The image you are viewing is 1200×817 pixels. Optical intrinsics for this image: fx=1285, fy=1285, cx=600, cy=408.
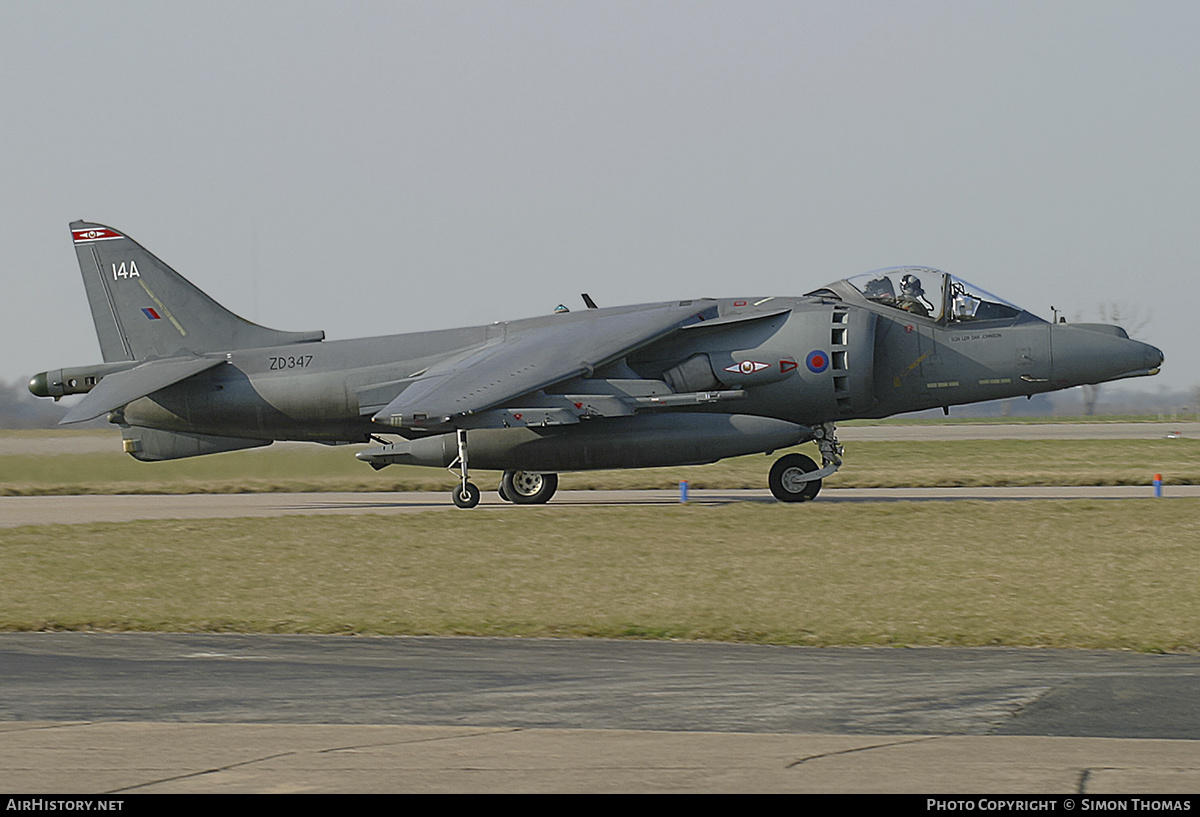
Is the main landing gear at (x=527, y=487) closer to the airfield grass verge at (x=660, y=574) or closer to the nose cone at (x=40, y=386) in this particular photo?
the airfield grass verge at (x=660, y=574)

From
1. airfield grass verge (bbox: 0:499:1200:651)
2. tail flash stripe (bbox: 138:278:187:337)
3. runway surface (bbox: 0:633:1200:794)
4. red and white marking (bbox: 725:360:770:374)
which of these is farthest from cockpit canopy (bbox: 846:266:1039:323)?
tail flash stripe (bbox: 138:278:187:337)

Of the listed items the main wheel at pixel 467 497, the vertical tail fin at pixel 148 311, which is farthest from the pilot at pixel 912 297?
the vertical tail fin at pixel 148 311

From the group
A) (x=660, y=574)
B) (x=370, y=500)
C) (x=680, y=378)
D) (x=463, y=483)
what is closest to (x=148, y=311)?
(x=370, y=500)

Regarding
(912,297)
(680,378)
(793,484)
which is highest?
(912,297)

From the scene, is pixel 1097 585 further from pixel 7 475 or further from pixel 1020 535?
pixel 7 475

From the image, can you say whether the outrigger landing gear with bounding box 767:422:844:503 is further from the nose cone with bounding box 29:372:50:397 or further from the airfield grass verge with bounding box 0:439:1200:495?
the nose cone with bounding box 29:372:50:397

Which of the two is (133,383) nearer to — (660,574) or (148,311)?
(148,311)

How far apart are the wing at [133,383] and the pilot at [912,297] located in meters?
12.4

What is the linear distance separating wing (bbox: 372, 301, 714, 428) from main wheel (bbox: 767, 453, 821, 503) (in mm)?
3042

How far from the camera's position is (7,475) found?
2967 cm

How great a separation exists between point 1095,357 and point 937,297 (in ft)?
9.19

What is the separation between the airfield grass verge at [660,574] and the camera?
1209 cm

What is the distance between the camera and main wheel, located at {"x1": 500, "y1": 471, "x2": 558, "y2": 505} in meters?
23.5

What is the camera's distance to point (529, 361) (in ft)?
70.4
